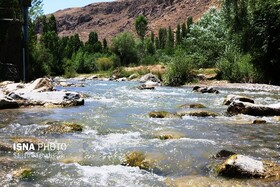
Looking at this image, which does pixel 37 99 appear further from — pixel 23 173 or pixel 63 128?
pixel 23 173

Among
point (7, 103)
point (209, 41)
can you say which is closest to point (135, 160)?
point (7, 103)

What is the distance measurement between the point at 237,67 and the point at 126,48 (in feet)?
153

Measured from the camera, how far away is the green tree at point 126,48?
73250 mm

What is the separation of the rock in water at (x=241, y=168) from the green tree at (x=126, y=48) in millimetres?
66900

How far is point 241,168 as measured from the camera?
622 centimetres

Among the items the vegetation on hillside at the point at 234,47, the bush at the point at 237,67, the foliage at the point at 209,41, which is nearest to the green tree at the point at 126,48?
the vegetation on hillside at the point at 234,47

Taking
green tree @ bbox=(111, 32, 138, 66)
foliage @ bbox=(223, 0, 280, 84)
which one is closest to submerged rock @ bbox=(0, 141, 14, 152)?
foliage @ bbox=(223, 0, 280, 84)

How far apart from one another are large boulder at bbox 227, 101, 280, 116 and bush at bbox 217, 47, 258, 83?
1588 cm

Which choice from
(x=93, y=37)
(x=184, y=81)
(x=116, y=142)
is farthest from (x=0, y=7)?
(x=93, y=37)

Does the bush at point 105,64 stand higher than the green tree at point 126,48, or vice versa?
the green tree at point 126,48

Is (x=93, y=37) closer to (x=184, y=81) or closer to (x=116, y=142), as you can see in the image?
(x=184, y=81)

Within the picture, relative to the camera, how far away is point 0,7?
31.6 metres

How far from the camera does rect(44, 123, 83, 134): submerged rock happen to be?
9.75 m

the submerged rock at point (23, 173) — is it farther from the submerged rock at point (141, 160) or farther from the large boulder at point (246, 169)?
the large boulder at point (246, 169)
